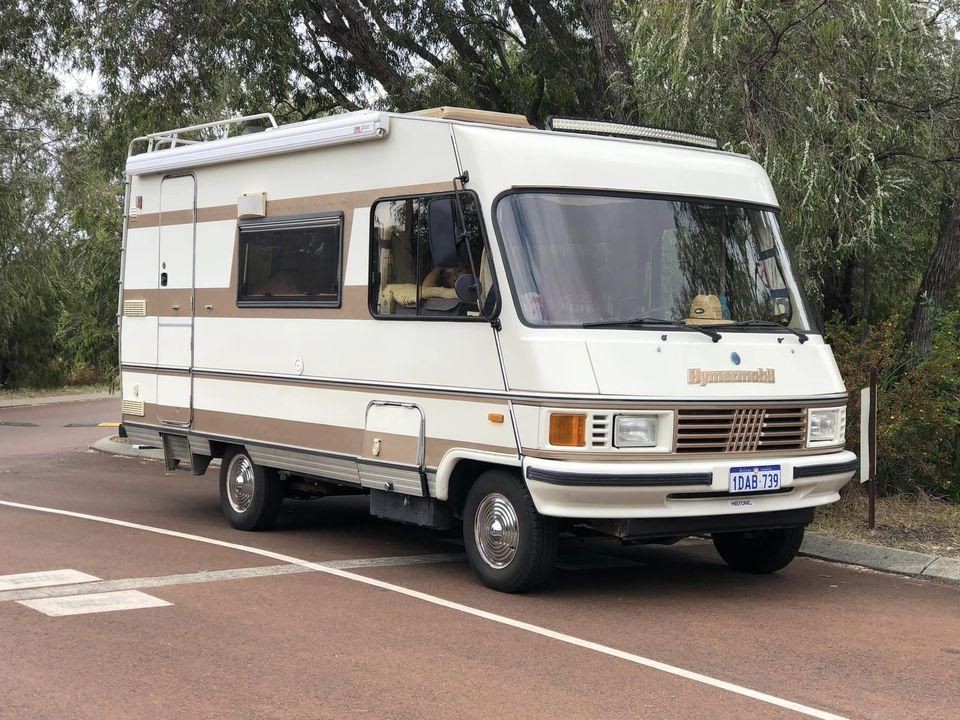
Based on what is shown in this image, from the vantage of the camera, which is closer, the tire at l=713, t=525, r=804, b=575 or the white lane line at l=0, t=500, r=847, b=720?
the white lane line at l=0, t=500, r=847, b=720

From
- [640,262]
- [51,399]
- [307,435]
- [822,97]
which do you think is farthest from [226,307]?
[51,399]

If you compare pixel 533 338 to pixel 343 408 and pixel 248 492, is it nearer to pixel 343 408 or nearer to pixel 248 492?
pixel 343 408

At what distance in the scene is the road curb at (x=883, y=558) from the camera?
31.5 feet

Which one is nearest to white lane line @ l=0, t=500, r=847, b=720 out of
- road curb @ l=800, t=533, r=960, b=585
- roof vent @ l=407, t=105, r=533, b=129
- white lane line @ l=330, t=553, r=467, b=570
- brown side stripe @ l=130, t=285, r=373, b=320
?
white lane line @ l=330, t=553, r=467, b=570

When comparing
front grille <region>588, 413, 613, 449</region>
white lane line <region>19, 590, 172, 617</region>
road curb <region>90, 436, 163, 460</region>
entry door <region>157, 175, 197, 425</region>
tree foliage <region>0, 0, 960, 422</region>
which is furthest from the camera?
road curb <region>90, 436, 163, 460</region>

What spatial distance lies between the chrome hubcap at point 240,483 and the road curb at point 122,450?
672cm

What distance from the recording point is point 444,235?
8781mm

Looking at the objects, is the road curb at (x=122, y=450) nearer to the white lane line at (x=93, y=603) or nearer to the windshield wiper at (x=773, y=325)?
the white lane line at (x=93, y=603)

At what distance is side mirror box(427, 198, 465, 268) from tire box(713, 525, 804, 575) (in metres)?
2.82

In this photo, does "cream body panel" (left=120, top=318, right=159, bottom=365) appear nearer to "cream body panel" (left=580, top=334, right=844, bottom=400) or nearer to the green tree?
the green tree

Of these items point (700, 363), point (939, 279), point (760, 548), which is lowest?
point (760, 548)

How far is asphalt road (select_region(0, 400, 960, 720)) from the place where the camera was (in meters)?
6.25

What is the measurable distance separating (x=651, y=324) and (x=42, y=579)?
14.1 feet

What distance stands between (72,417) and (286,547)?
17265mm
